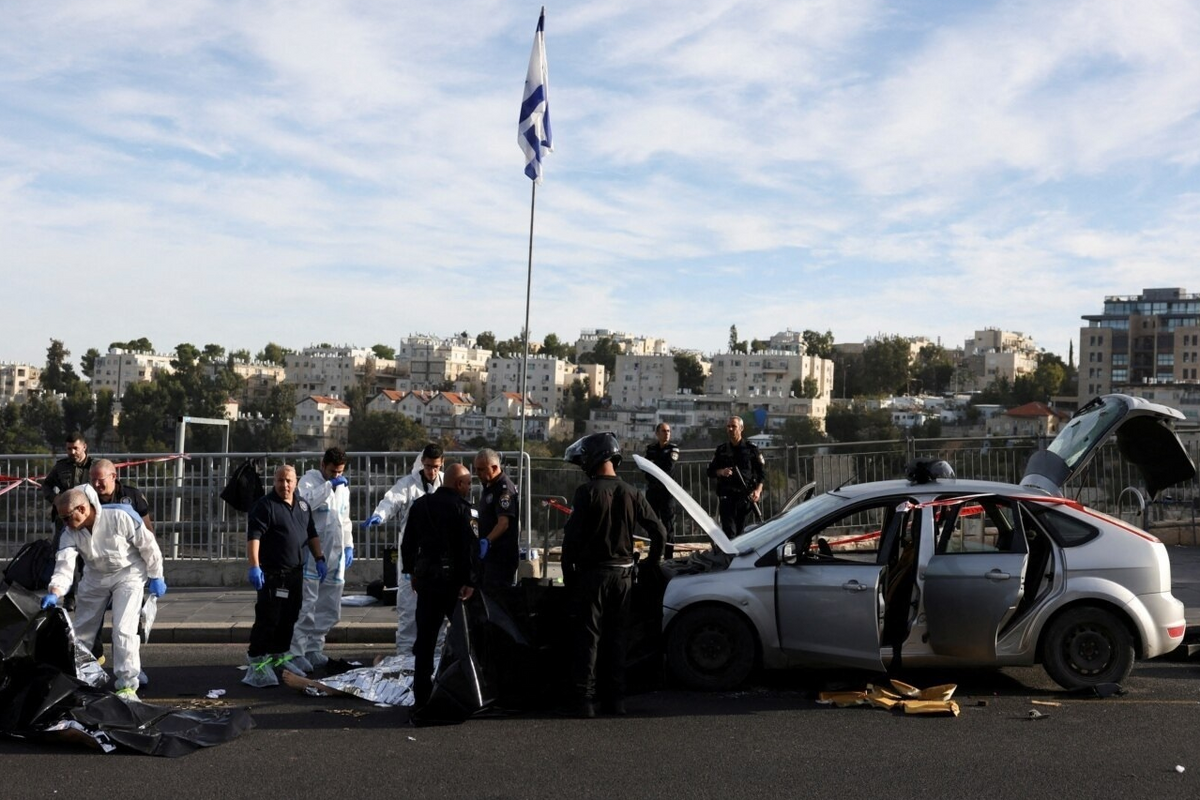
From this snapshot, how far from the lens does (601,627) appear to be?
8219 mm

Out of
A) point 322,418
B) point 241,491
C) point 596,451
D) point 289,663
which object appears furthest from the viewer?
point 322,418

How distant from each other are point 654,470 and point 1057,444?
373 centimetres

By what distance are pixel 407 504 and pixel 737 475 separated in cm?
438

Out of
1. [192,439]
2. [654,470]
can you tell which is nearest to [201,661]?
[654,470]

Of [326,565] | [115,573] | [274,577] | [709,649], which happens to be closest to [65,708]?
[115,573]

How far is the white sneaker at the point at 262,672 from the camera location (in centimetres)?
922

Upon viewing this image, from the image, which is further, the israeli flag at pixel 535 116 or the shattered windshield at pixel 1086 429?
the israeli flag at pixel 535 116

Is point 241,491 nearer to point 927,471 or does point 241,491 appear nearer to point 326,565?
point 326,565

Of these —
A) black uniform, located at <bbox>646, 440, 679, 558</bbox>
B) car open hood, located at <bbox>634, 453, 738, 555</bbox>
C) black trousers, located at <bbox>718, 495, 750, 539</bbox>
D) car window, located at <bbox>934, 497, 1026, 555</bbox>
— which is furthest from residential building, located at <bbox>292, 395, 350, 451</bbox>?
car window, located at <bbox>934, 497, 1026, 555</bbox>

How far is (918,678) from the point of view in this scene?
9.28 m

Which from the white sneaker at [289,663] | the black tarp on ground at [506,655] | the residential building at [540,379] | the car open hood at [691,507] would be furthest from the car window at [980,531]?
the residential building at [540,379]

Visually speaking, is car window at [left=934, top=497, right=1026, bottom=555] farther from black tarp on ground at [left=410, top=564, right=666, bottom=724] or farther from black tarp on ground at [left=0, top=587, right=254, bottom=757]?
black tarp on ground at [left=0, top=587, right=254, bottom=757]

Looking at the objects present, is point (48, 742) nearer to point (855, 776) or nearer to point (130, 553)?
point (130, 553)

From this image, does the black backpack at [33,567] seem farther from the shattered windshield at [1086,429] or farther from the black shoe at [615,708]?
the shattered windshield at [1086,429]
